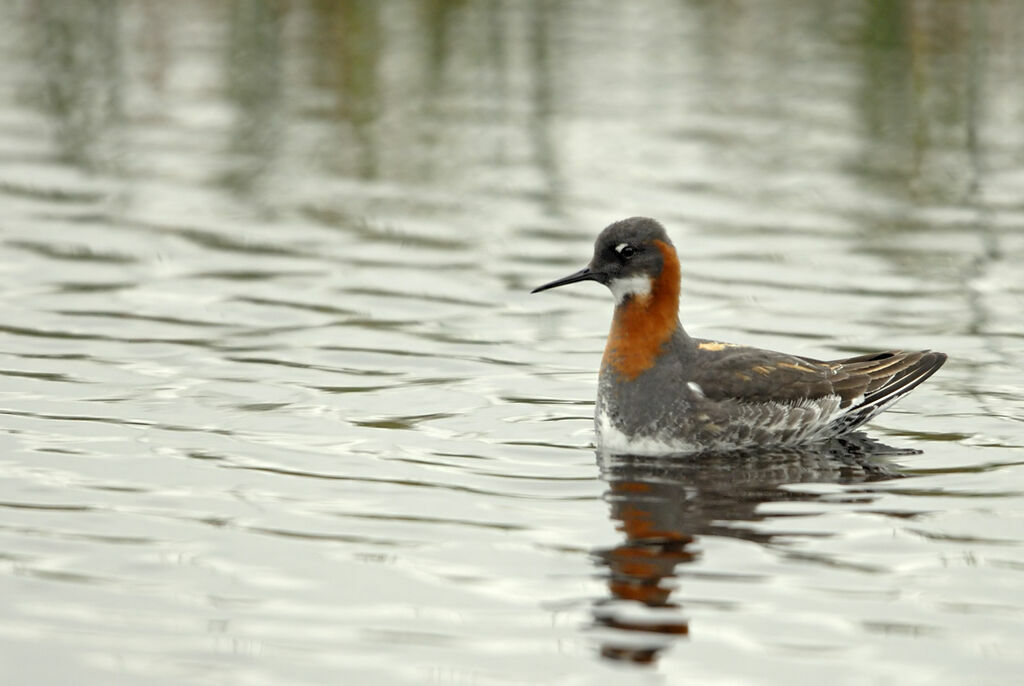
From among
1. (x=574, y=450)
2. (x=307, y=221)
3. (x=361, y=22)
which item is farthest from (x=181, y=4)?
(x=574, y=450)

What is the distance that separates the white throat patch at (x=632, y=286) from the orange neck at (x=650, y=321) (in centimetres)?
3

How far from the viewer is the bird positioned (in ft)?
34.9

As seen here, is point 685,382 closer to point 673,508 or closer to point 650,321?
point 650,321

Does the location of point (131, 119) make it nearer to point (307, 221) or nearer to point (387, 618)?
point (307, 221)

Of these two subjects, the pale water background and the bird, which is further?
the bird

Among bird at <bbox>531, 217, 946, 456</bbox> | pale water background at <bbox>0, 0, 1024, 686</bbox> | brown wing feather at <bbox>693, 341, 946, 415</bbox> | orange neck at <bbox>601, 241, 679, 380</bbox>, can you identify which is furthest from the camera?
orange neck at <bbox>601, 241, 679, 380</bbox>

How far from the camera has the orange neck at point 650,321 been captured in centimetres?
1095

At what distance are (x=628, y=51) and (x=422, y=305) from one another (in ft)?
41.4

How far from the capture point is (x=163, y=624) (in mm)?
7488

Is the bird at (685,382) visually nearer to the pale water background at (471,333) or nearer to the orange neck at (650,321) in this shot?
the orange neck at (650,321)

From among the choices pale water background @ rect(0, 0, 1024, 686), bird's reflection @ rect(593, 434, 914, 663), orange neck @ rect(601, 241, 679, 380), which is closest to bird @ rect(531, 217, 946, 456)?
orange neck @ rect(601, 241, 679, 380)

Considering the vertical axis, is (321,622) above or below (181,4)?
below

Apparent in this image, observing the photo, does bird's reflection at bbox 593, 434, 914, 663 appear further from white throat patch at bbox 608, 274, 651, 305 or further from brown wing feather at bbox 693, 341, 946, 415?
white throat patch at bbox 608, 274, 651, 305

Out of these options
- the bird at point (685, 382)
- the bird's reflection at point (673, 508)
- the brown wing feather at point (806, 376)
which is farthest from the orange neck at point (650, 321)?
the bird's reflection at point (673, 508)
